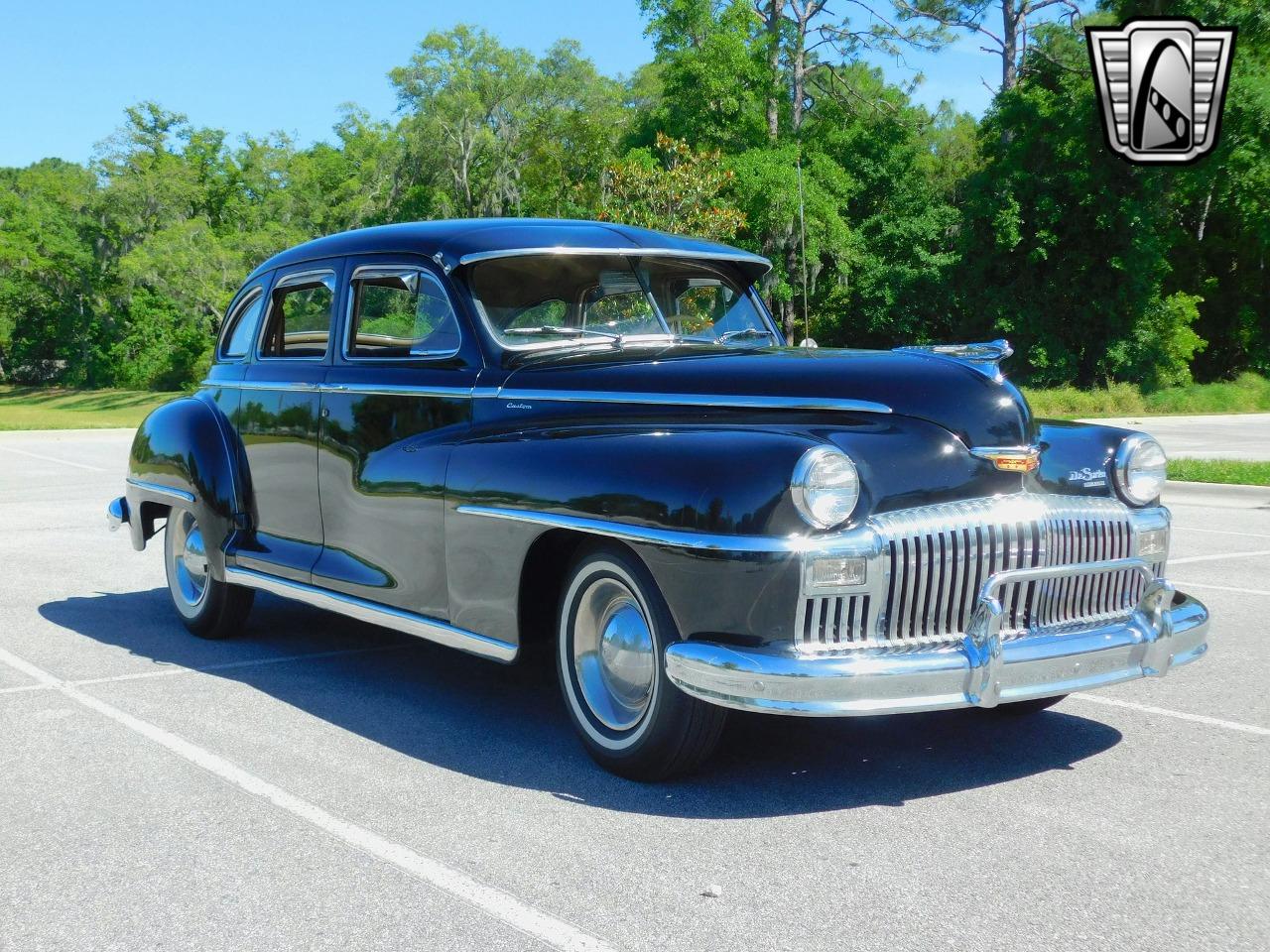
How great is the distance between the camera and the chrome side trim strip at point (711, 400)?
13.9 ft

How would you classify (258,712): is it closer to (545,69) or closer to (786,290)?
(786,290)

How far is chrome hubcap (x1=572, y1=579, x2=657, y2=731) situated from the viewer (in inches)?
168

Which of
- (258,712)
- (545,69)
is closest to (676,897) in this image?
(258,712)

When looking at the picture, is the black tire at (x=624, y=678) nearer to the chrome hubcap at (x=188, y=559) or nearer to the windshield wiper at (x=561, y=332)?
the windshield wiper at (x=561, y=332)

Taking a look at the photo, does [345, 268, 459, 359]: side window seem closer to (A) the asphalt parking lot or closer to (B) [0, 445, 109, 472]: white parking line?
(A) the asphalt parking lot

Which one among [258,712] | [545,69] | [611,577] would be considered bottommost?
[258,712]

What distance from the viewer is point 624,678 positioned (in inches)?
171

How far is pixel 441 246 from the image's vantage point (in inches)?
209

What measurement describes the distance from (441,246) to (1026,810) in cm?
313

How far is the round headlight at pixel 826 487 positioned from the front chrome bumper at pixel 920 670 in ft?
1.33

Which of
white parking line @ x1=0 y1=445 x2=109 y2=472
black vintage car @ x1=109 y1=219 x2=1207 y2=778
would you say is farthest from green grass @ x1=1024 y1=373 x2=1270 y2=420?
black vintage car @ x1=109 y1=219 x2=1207 y2=778

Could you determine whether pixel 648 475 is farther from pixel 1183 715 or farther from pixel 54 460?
pixel 54 460

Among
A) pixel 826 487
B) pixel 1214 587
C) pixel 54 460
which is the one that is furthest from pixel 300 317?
pixel 54 460

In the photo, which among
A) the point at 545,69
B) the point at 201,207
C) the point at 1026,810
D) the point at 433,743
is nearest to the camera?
the point at 1026,810
